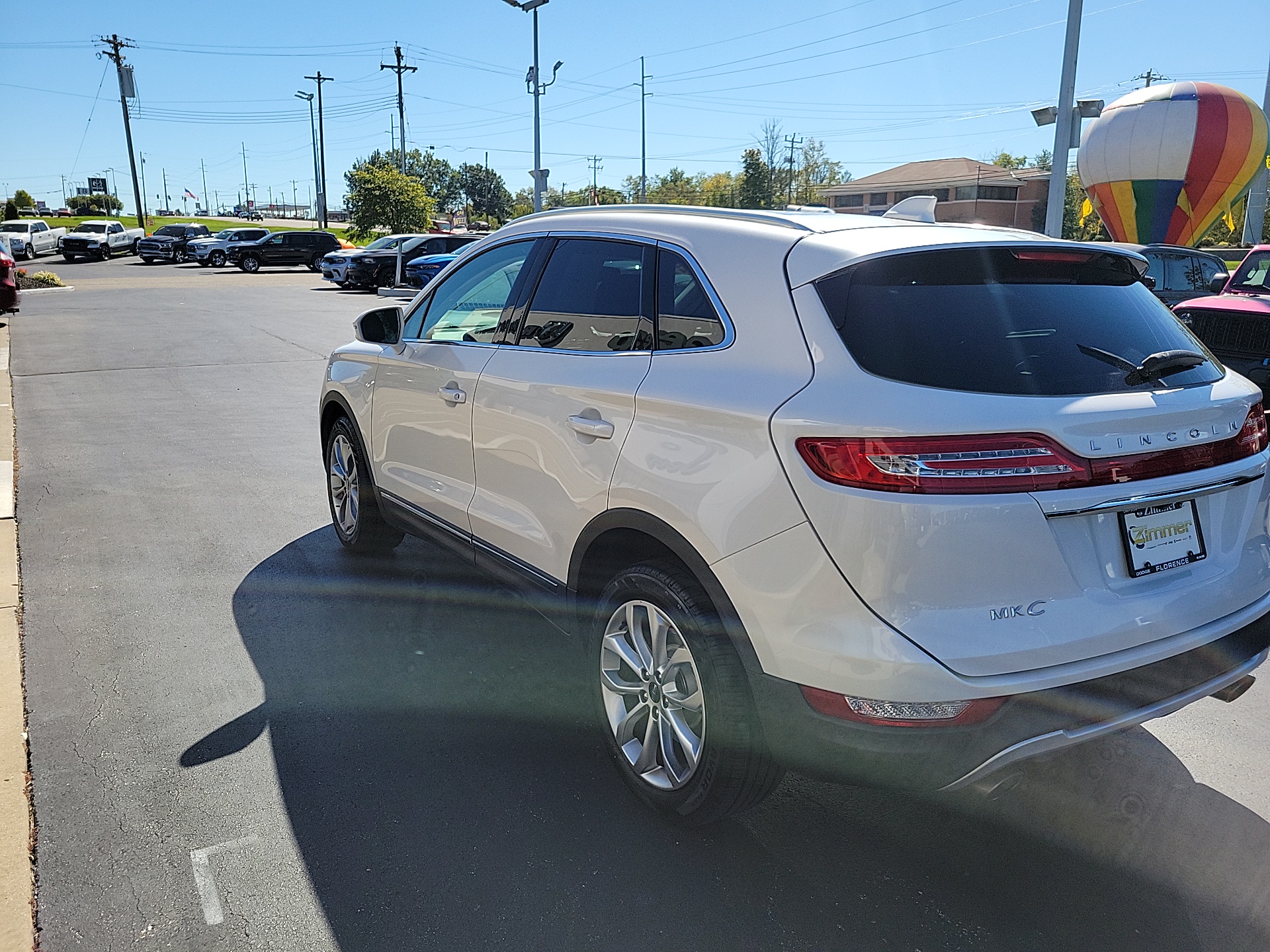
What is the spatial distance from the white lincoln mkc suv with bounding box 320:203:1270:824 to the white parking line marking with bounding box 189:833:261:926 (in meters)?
1.18

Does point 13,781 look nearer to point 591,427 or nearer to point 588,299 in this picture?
point 591,427

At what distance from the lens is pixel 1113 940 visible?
260 cm

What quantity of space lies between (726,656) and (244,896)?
149cm

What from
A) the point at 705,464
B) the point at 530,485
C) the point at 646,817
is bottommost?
the point at 646,817

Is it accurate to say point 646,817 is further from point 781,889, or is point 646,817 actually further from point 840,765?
point 840,765

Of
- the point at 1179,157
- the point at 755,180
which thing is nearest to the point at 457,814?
the point at 1179,157

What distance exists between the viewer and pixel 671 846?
3000mm

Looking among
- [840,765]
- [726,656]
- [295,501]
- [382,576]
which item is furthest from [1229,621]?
[295,501]

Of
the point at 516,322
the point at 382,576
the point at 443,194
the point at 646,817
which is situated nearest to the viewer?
the point at 646,817

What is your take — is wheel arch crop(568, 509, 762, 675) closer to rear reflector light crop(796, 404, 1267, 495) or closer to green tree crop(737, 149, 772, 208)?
rear reflector light crop(796, 404, 1267, 495)

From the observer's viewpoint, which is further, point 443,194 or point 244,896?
point 443,194

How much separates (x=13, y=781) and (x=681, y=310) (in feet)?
8.83

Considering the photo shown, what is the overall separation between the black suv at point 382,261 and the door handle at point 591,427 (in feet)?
91.0

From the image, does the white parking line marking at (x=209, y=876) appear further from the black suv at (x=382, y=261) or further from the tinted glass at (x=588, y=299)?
the black suv at (x=382, y=261)
